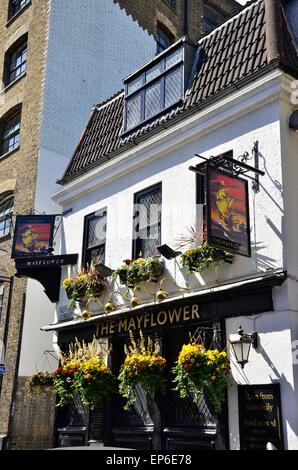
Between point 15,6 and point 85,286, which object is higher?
point 15,6

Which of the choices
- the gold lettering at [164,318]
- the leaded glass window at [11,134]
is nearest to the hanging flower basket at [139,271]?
the gold lettering at [164,318]

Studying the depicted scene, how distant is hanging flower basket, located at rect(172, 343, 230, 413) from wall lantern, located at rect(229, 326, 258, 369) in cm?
27

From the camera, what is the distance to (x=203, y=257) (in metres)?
10.1

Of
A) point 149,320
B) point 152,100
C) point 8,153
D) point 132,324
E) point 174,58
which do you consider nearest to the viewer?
point 149,320

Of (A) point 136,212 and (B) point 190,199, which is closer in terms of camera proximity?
(B) point 190,199

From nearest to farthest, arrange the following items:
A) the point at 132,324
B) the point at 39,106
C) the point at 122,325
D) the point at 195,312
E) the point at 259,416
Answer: the point at 259,416, the point at 195,312, the point at 132,324, the point at 122,325, the point at 39,106

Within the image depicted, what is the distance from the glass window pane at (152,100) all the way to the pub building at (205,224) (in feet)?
0.11

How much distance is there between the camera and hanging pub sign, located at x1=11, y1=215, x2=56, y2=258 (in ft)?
48.2

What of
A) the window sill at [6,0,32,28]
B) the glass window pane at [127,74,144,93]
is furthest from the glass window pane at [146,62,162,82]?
the window sill at [6,0,32,28]

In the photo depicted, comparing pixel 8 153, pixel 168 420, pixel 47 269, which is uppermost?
pixel 8 153

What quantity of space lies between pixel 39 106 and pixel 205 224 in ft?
28.6

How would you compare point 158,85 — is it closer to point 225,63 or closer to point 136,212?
point 225,63

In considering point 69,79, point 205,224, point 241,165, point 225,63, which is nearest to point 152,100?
point 225,63

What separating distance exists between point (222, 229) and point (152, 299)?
2843 millimetres
